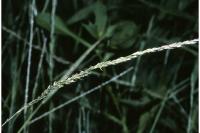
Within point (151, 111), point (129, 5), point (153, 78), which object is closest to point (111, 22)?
point (129, 5)

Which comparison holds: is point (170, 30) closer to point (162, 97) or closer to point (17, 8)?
point (162, 97)

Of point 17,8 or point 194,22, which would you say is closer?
point 194,22

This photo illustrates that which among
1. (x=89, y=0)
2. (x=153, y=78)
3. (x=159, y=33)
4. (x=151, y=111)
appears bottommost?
(x=151, y=111)

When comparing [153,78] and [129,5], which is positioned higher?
[129,5]

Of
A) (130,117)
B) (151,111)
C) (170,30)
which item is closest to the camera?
(151,111)

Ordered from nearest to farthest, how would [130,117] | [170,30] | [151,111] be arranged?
[151,111] → [130,117] → [170,30]

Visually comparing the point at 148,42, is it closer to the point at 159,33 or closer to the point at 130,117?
the point at 159,33

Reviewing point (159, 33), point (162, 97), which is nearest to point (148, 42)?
point (159, 33)
